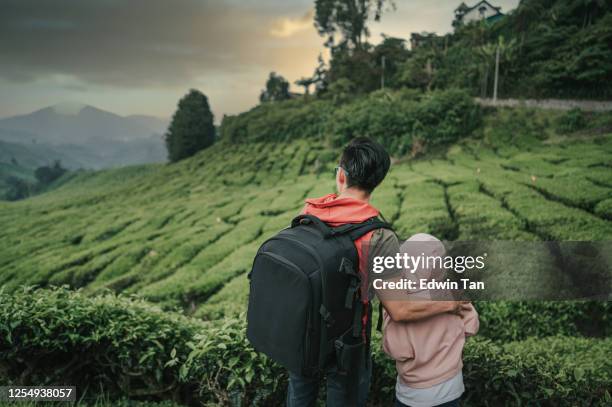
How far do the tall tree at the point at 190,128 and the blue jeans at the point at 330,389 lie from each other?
3925 cm

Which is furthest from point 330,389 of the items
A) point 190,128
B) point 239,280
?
point 190,128

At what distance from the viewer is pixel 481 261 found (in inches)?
74.4

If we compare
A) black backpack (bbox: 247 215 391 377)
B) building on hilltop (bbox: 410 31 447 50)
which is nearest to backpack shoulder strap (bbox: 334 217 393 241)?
black backpack (bbox: 247 215 391 377)

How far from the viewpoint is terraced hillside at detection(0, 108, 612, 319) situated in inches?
274

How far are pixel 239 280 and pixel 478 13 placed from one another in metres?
32.2

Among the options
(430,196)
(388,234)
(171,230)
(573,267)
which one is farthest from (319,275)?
(171,230)

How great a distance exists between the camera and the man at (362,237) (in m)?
1.64

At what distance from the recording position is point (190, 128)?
3912 centimetres

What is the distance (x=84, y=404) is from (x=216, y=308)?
133 inches

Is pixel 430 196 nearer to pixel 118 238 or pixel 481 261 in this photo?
pixel 481 261

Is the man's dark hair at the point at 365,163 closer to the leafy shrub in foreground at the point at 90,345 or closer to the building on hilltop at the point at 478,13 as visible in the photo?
the leafy shrub in foreground at the point at 90,345

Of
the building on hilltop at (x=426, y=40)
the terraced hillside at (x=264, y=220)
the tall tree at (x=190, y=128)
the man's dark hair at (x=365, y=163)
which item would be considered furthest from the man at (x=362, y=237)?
the tall tree at (x=190, y=128)

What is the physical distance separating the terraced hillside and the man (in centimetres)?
403

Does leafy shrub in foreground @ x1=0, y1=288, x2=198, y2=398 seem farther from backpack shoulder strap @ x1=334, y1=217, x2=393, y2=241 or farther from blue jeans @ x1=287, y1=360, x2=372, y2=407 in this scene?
backpack shoulder strap @ x1=334, y1=217, x2=393, y2=241
